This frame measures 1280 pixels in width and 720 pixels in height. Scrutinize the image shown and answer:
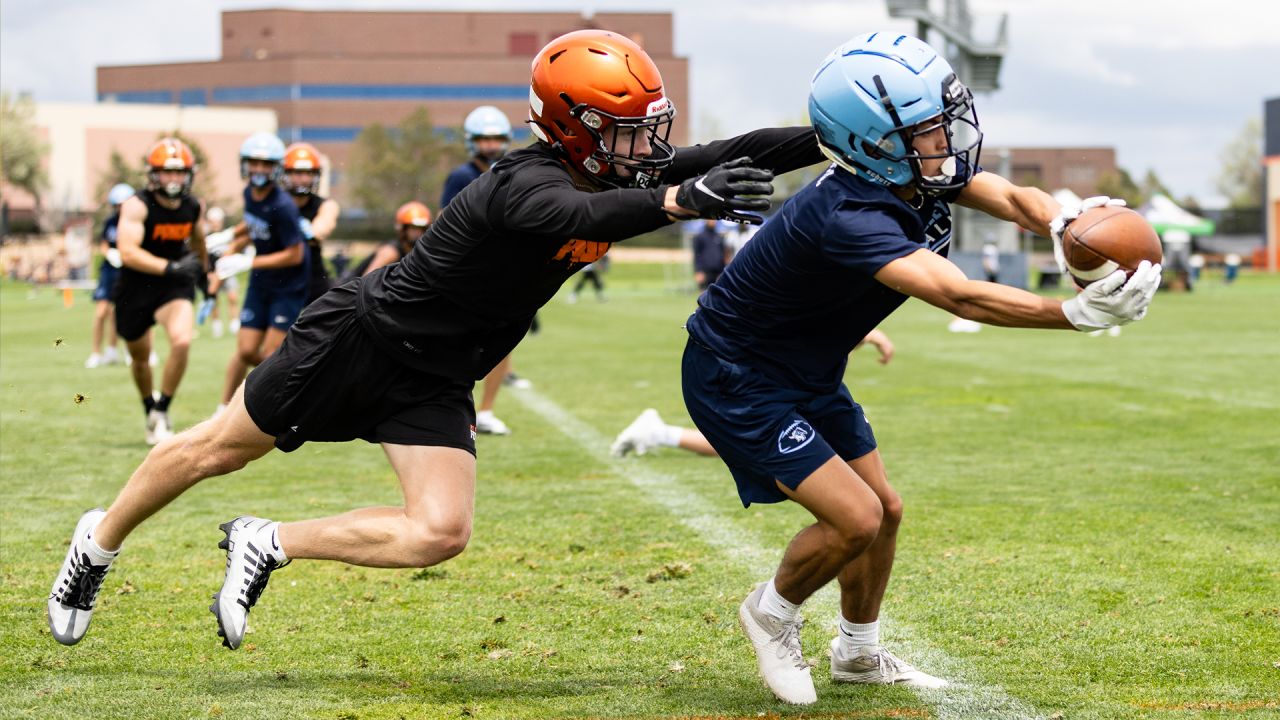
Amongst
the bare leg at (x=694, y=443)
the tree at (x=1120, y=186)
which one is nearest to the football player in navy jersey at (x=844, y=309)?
the bare leg at (x=694, y=443)

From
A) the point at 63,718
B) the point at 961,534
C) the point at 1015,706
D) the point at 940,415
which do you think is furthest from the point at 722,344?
the point at 940,415

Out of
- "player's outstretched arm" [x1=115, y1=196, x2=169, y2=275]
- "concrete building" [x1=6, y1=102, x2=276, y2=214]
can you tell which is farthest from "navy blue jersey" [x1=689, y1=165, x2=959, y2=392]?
"concrete building" [x1=6, y1=102, x2=276, y2=214]

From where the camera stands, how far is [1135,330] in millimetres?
22844

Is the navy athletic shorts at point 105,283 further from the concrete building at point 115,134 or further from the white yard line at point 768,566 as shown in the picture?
the concrete building at point 115,134

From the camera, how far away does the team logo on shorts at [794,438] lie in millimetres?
4473

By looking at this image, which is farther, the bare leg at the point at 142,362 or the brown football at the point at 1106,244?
the bare leg at the point at 142,362

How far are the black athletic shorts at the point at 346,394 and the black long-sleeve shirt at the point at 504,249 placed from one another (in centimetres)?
8

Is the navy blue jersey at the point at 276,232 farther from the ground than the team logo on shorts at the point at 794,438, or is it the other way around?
the team logo on shorts at the point at 794,438

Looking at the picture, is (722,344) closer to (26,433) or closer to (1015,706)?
(1015,706)

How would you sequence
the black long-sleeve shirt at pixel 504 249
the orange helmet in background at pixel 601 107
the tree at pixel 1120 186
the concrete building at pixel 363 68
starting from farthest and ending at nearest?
the concrete building at pixel 363 68
the tree at pixel 1120 186
the orange helmet in background at pixel 601 107
the black long-sleeve shirt at pixel 504 249

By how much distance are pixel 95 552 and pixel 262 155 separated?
23.3 feet

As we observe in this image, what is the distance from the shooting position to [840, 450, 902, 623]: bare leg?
475cm

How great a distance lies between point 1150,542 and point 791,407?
2996mm

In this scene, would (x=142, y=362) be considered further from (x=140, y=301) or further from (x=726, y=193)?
(x=726, y=193)
